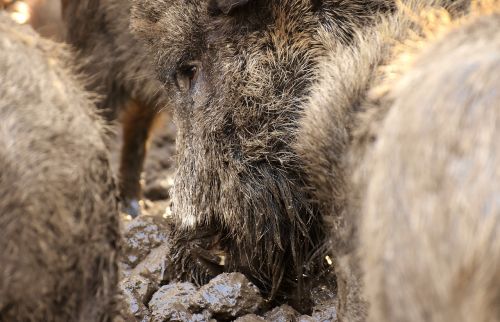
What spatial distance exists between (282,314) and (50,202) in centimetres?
136

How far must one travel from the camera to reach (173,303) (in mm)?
3568

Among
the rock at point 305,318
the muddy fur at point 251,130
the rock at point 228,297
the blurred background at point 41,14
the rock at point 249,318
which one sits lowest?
the blurred background at point 41,14

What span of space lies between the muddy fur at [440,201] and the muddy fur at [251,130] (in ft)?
4.19

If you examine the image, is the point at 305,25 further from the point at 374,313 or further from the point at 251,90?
the point at 374,313

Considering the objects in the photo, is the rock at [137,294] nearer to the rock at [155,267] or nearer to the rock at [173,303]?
the rock at [173,303]

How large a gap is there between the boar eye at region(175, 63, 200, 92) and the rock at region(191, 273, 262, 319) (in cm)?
94

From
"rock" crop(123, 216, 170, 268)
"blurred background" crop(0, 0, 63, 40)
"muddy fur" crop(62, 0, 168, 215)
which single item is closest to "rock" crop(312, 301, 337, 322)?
"rock" crop(123, 216, 170, 268)

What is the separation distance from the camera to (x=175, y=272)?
163 inches

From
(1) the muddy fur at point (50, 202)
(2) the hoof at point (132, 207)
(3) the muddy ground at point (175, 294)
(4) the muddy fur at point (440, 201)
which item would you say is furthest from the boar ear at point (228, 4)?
(2) the hoof at point (132, 207)

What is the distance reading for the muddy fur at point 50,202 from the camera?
244 centimetres

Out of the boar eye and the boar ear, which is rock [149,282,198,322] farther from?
the boar ear

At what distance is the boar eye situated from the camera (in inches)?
162

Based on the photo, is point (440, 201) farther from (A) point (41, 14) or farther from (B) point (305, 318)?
(A) point (41, 14)

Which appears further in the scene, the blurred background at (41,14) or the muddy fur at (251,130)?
the blurred background at (41,14)
